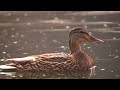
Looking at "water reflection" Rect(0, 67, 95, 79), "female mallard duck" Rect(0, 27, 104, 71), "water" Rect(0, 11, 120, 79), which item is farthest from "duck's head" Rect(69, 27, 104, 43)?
"water reflection" Rect(0, 67, 95, 79)

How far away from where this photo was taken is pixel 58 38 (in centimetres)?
680

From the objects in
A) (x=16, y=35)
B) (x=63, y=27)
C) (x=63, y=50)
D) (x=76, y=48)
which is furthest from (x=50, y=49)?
(x=63, y=27)

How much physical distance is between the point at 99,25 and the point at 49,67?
3067 mm

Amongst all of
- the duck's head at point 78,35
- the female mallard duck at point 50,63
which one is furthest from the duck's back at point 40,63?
the duck's head at point 78,35

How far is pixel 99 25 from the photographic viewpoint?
26.5 ft

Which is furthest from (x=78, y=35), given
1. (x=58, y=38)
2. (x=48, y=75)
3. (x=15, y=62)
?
(x=58, y=38)

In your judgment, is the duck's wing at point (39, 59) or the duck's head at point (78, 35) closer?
the duck's wing at point (39, 59)

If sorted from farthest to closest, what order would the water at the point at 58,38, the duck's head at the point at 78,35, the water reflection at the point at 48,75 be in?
the duck's head at the point at 78,35, the water at the point at 58,38, the water reflection at the point at 48,75

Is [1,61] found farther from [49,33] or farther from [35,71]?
[49,33]

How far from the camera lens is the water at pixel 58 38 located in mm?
5105

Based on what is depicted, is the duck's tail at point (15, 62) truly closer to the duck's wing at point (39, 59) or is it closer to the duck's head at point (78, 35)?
the duck's wing at point (39, 59)

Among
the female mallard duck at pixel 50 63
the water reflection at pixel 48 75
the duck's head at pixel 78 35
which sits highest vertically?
the duck's head at pixel 78 35

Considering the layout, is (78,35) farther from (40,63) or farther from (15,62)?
(15,62)

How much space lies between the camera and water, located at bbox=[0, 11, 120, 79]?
511 cm
